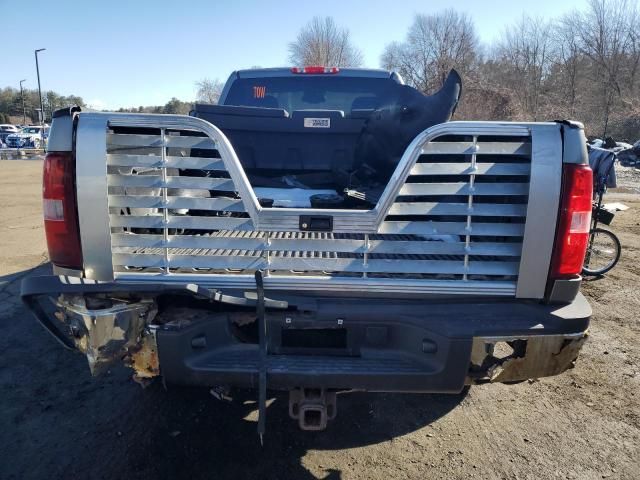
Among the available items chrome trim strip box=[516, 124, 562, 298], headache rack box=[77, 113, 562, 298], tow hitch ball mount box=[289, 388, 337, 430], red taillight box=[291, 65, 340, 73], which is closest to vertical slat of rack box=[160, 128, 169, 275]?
headache rack box=[77, 113, 562, 298]

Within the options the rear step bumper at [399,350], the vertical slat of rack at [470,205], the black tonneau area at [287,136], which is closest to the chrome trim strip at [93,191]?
the rear step bumper at [399,350]

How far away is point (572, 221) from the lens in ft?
7.32

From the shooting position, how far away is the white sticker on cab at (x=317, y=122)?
3969mm

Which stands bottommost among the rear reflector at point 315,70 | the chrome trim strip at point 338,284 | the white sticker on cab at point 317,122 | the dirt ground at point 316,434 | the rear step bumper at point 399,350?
the dirt ground at point 316,434

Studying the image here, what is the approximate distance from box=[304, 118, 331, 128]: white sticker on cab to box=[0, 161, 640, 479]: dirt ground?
220 cm

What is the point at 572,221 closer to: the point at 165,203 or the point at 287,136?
the point at 165,203

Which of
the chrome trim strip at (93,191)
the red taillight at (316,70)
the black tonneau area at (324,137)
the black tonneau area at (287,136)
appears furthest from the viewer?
the red taillight at (316,70)

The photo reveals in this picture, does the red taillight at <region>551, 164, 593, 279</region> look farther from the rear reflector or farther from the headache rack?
the rear reflector

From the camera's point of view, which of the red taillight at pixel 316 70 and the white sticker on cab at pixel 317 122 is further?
the red taillight at pixel 316 70

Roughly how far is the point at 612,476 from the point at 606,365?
5.20ft

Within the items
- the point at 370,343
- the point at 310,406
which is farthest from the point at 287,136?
the point at 310,406

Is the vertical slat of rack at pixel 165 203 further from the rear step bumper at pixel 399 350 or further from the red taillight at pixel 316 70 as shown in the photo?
the red taillight at pixel 316 70

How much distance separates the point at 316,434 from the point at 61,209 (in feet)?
6.50

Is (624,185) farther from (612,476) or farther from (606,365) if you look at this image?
(612,476)
